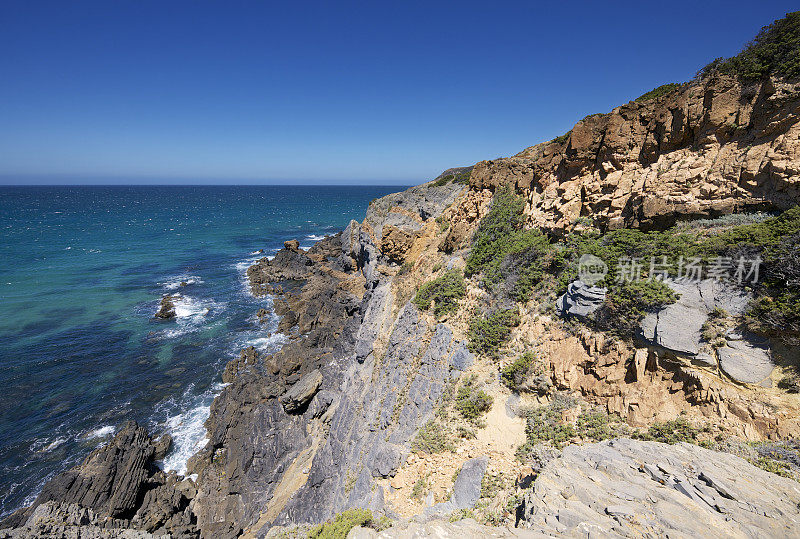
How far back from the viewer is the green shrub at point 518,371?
11016 mm

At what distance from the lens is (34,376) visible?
24000 millimetres

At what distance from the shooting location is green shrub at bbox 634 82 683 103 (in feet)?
42.3

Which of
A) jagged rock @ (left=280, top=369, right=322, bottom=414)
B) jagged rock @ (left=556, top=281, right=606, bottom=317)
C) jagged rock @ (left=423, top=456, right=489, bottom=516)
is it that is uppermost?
jagged rock @ (left=556, top=281, right=606, bottom=317)

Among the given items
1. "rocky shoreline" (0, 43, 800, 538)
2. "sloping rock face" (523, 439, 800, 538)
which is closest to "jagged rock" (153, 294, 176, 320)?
"rocky shoreline" (0, 43, 800, 538)

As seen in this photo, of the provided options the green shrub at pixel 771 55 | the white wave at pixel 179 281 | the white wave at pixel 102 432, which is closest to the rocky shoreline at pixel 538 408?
the green shrub at pixel 771 55

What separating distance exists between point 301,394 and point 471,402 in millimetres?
11888

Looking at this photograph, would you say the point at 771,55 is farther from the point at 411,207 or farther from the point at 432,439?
the point at 411,207

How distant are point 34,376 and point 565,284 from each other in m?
35.6

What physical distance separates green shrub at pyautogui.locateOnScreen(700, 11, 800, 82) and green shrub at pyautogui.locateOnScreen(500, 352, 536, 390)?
11.4 m

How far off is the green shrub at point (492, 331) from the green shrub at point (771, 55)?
1062cm

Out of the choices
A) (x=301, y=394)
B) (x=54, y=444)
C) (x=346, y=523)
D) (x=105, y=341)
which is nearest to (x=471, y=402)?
(x=346, y=523)

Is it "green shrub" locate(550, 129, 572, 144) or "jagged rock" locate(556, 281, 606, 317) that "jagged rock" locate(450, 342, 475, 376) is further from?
"green shrub" locate(550, 129, 572, 144)

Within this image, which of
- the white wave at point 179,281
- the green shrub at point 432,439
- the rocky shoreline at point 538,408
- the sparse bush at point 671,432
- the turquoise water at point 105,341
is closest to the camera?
the rocky shoreline at point 538,408

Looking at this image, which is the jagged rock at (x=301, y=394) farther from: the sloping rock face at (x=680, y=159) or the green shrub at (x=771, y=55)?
the green shrub at (x=771, y=55)
